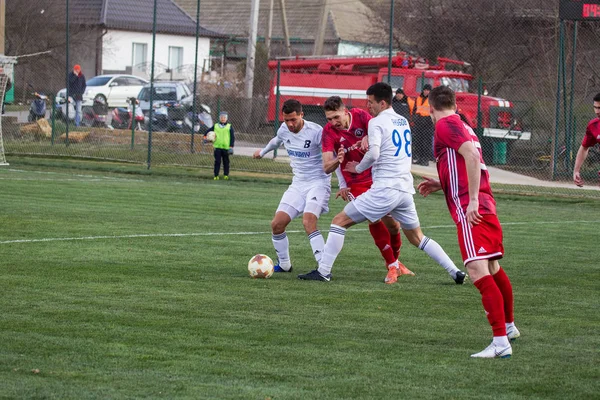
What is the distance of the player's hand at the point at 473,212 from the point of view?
7.29 metres

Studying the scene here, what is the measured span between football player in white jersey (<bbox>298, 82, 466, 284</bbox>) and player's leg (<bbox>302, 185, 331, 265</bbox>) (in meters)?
0.58

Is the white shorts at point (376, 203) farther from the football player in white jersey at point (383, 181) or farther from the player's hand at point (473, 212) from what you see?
the player's hand at point (473, 212)

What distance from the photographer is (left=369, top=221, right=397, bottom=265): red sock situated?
1098cm

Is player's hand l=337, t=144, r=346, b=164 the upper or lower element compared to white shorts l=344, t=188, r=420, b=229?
upper

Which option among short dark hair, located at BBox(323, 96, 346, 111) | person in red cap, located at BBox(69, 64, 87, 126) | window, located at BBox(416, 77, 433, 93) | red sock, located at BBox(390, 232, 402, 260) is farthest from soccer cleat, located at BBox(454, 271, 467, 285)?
person in red cap, located at BBox(69, 64, 87, 126)

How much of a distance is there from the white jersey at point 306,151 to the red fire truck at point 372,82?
16799 millimetres

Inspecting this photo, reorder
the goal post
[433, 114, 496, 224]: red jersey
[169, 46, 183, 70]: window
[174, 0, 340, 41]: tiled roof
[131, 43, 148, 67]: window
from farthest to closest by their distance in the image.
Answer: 1. [174, 0, 340, 41]: tiled roof
2. [131, 43, 148, 67]: window
3. [169, 46, 183, 70]: window
4. the goal post
5. [433, 114, 496, 224]: red jersey

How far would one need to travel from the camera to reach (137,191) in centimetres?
2095

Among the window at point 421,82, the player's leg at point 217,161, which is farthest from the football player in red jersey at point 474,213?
the window at point 421,82

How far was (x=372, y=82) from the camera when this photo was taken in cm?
3281

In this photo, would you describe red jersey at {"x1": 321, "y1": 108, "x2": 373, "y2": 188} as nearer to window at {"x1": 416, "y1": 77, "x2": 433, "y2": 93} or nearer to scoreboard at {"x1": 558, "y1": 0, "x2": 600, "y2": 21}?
scoreboard at {"x1": 558, "y1": 0, "x2": 600, "y2": 21}

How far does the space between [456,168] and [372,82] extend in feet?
83.7

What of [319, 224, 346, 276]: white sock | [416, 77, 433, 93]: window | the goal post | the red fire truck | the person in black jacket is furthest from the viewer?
[416, 77, 433, 93]: window

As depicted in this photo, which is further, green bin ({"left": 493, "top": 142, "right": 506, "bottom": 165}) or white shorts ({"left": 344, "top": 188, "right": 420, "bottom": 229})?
green bin ({"left": 493, "top": 142, "right": 506, "bottom": 165})
